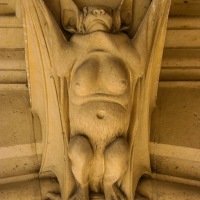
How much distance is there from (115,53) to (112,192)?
1.74 ft

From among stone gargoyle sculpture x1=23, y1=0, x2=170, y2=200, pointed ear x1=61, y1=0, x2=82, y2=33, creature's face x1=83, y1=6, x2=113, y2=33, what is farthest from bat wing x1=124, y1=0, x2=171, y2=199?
pointed ear x1=61, y1=0, x2=82, y2=33

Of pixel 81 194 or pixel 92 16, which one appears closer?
pixel 92 16

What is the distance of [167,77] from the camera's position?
1.77 meters

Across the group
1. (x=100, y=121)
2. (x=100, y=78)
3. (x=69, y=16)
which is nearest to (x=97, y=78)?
(x=100, y=78)

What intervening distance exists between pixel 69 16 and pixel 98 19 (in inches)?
5.6

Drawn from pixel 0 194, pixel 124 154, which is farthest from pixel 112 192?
pixel 0 194

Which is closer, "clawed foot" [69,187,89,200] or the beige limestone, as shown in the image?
"clawed foot" [69,187,89,200]

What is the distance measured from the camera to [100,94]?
1389 millimetres

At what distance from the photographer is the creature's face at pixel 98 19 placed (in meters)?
1.36

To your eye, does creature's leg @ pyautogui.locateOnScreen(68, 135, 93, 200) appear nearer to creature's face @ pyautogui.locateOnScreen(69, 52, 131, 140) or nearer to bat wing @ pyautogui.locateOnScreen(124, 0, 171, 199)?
creature's face @ pyautogui.locateOnScreen(69, 52, 131, 140)

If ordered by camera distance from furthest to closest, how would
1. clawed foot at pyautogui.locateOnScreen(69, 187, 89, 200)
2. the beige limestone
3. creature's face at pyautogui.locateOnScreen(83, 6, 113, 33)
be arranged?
the beige limestone, clawed foot at pyautogui.locateOnScreen(69, 187, 89, 200), creature's face at pyautogui.locateOnScreen(83, 6, 113, 33)

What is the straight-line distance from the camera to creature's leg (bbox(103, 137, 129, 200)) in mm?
1396

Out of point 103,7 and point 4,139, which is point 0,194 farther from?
point 103,7

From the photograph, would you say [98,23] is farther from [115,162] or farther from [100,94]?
[115,162]
